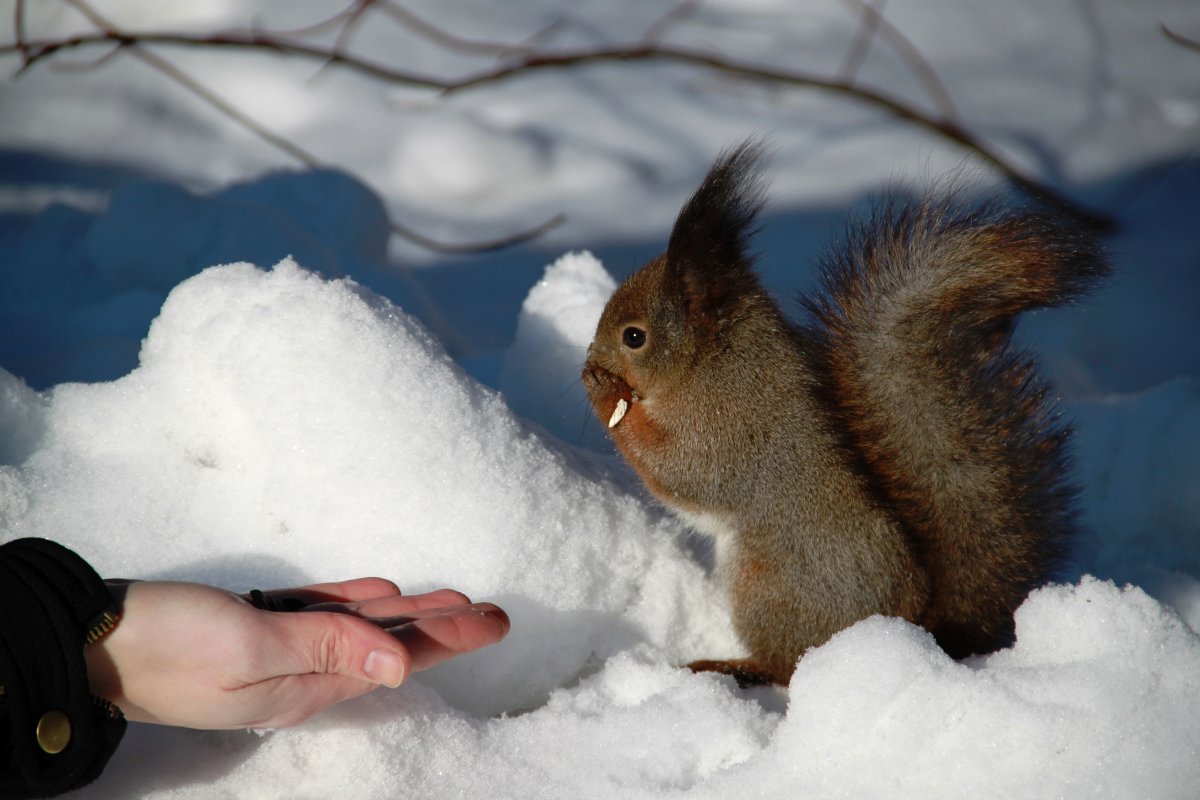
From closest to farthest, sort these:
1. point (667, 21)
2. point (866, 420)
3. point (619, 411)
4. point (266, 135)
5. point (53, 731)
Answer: point (53, 731)
point (866, 420)
point (619, 411)
point (266, 135)
point (667, 21)

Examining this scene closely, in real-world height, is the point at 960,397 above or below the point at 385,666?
above

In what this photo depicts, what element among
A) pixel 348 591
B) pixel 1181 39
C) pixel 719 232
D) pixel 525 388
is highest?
pixel 1181 39

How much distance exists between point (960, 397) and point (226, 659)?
0.87m

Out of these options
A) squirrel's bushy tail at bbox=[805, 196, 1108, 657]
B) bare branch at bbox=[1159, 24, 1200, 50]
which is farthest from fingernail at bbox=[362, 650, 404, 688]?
bare branch at bbox=[1159, 24, 1200, 50]

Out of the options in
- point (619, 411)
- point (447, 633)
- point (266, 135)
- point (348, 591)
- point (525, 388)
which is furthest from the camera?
point (266, 135)

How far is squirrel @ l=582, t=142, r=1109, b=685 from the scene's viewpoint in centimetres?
116

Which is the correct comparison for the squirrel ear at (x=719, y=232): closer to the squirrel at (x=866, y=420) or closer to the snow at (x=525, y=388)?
the squirrel at (x=866, y=420)

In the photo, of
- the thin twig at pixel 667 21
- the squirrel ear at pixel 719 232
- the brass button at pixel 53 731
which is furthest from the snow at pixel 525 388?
the squirrel ear at pixel 719 232

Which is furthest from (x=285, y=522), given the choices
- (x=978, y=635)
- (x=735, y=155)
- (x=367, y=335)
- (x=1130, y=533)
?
(x=1130, y=533)

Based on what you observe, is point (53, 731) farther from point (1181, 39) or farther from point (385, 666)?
point (1181, 39)

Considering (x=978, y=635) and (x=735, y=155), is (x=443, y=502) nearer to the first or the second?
(x=735, y=155)

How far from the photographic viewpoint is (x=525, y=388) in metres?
1.78

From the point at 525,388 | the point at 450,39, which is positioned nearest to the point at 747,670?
the point at 525,388

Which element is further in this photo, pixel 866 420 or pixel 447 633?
pixel 866 420
